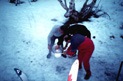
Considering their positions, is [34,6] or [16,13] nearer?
[16,13]

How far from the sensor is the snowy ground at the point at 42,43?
5.40 m

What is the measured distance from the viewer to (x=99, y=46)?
6.66m

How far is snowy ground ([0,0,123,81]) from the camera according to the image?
540 centimetres

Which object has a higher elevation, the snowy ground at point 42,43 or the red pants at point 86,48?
the red pants at point 86,48

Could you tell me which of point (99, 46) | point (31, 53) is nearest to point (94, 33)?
point (99, 46)

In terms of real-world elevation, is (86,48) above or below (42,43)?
above

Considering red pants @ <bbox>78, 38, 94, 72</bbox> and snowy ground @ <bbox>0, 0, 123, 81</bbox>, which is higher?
red pants @ <bbox>78, 38, 94, 72</bbox>

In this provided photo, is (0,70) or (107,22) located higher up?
(107,22)

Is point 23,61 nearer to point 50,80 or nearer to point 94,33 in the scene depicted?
point 50,80

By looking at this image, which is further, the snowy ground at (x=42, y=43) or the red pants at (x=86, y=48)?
the snowy ground at (x=42, y=43)

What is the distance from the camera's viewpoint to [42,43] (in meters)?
6.72

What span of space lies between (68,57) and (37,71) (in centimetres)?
131

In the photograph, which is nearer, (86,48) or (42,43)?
(86,48)

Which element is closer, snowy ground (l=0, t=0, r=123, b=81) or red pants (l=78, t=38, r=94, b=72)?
red pants (l=78, t=38, r=94, b=72)
